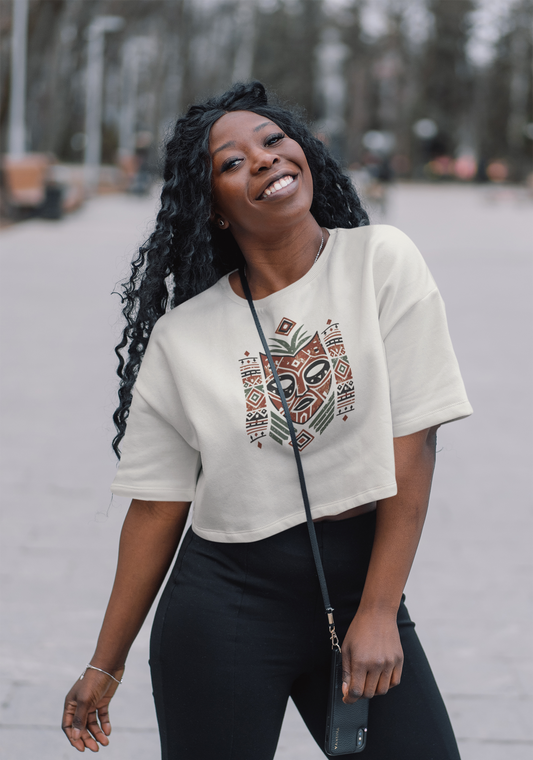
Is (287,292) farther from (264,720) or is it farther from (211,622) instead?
(264,720)

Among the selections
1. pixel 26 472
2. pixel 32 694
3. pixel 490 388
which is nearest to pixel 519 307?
pixel 490 388

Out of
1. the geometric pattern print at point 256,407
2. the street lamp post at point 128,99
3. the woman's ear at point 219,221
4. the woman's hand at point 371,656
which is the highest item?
the woman's ear at point 219,221

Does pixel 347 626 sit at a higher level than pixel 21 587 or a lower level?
higher

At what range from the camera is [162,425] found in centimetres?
198

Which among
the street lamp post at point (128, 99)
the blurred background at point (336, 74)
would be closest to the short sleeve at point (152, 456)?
the blurred background at point (336, 74)

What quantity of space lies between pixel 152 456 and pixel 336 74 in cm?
8546

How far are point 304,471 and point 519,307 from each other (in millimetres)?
9931

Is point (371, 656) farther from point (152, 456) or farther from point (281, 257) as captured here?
point (281, 257)

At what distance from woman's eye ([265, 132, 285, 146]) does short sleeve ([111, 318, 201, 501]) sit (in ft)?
1.38

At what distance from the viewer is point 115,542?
462cm

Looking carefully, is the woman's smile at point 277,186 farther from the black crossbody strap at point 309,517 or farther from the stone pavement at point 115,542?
the stone pavement at point 115,542

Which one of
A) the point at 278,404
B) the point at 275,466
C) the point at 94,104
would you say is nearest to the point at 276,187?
the point at 278,404

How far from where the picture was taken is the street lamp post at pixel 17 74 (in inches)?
Result: 864

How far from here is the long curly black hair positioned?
2041 mm
